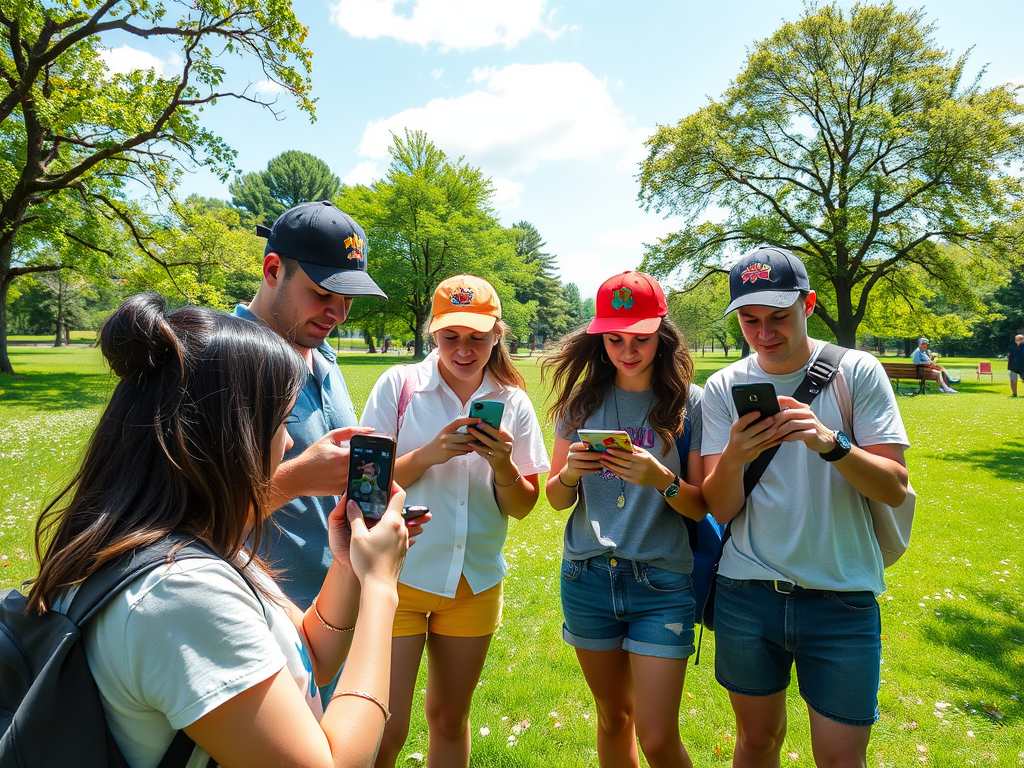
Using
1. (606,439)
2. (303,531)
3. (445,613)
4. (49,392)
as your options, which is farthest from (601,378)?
(49,392)

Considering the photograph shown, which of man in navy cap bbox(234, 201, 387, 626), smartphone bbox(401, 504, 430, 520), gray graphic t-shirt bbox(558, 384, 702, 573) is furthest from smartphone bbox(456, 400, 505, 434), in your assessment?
smartphone bbox(401, 504, 430, 520)

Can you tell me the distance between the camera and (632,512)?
284 cm

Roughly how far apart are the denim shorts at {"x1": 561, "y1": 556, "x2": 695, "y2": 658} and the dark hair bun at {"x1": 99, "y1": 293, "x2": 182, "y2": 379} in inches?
81.6

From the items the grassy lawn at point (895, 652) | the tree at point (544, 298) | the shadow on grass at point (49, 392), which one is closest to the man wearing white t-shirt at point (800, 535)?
the grassy lawn at point (895, 652)

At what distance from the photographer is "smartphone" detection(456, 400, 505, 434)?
269cm

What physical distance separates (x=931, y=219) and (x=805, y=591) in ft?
94.1

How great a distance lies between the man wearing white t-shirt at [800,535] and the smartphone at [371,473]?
4.59 feet

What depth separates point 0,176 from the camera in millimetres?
17578

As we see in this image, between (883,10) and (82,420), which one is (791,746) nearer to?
(82,420)

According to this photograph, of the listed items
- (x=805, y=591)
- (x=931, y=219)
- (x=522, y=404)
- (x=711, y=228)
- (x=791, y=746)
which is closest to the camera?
(x=805, y=591)

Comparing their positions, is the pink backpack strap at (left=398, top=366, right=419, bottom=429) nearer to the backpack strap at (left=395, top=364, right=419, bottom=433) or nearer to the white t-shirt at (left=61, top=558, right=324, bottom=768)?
the backpack strap at (left=395, top=364, right=419, bottom=433)

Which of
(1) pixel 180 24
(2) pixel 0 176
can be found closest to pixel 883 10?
(1) pixel 180 24

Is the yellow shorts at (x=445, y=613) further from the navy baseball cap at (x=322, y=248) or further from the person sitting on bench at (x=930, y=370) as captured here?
the person sitting on bench at (x=930, y=370)

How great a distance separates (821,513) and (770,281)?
1.01 m
